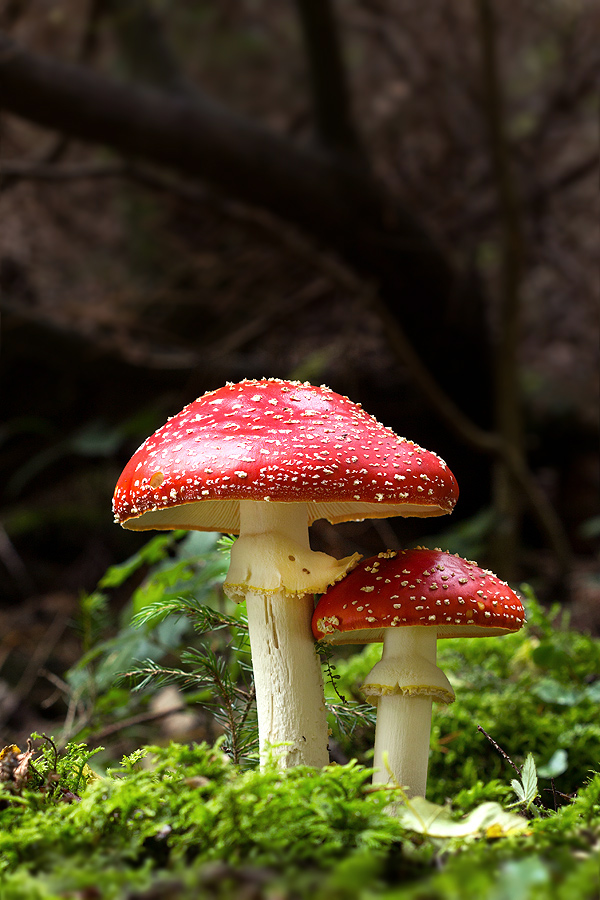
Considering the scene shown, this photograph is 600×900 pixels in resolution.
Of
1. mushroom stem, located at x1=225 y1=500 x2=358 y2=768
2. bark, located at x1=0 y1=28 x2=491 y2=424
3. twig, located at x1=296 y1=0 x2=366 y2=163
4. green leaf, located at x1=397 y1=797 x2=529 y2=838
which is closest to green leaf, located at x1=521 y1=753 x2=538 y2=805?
green leaf, located at x1=397 y1=797 x2=529 y2=838

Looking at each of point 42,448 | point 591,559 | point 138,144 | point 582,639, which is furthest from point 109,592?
point 591,559

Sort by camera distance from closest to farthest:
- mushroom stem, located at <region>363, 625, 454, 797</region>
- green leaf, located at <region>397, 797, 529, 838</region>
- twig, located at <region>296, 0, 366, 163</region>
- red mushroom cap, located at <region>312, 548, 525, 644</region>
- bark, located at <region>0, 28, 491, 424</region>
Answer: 1. green leaf, located at <region>397, 797, 529, 838</region>
2. red mushroom cap, located at <region>312, 548, 525, 644</region>
3. mushroom stem, located at <region>363, 625, 454, 797</region>
4. bark, located at <region>0, 28, 491, 424</region>
5. twig, located at <region>296, 0, 366, 163</region>

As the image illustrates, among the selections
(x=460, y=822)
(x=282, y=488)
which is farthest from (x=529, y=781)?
(x=282, y=488)

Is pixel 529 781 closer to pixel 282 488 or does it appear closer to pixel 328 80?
pixel 282 488

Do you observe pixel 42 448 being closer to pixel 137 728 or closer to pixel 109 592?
pixel 109 592

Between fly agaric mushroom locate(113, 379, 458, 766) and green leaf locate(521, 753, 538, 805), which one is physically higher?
fly agaric mushroom locate(113, 379, 458, 766)

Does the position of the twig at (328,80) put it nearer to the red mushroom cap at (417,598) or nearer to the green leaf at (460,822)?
the red mushroom cap at (417,598)

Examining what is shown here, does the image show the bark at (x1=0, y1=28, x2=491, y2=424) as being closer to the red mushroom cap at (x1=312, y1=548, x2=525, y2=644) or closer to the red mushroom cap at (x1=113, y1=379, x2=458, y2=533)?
the red mushroom cap at (x1=113, y1=379, x2=458, y2=533)
